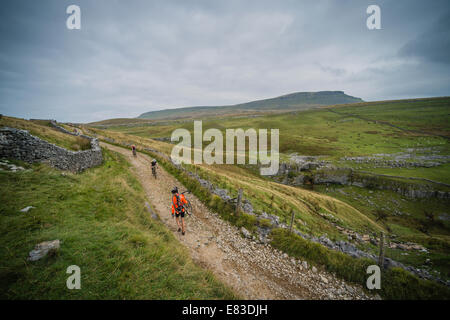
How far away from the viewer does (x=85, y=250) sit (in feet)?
20.4

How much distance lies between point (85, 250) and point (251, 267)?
762 cm

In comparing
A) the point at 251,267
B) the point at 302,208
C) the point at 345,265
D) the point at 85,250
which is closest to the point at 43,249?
the point at 85,250

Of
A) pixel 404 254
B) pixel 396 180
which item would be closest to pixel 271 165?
pixel 396 180

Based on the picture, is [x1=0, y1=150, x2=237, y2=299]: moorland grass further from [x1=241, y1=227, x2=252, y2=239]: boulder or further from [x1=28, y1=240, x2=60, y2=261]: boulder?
[x1=241, y1=227, x2=252, y2=239]: boulder

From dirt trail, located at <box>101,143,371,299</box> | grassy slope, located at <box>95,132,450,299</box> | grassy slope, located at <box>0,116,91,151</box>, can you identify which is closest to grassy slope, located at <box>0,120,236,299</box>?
dirt trail, located at <box>101,143,371,299</box>

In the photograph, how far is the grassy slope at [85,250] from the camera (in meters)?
4.83

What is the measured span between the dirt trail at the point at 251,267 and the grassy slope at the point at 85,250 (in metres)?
1.21

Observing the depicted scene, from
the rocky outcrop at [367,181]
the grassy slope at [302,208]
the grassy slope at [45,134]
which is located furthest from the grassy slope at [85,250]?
the rocky outcrop at [367,181]

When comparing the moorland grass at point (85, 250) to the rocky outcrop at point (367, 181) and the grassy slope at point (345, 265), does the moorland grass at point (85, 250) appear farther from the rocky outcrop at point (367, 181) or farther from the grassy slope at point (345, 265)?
the rocky outcrop at point (367, 181)

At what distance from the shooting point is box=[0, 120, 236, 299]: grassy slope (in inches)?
190

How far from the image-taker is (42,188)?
897 cm

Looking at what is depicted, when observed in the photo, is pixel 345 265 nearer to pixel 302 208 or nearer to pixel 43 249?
pixel 302 208
